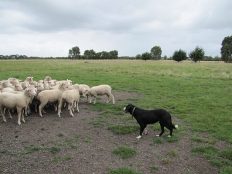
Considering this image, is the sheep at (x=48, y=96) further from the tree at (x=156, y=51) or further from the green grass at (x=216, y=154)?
the tree at (x=156, y=51)

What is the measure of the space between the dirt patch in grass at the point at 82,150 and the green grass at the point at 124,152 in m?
0.14

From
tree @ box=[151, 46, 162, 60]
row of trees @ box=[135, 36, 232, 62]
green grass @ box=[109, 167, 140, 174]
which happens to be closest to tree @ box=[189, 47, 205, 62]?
row of trees @ box=[135, 36, 232, 62]

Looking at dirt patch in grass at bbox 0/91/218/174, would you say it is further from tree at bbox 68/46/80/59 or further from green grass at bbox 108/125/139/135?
tree at bbox 68/46/80/59

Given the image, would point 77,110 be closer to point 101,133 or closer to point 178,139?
point 101,133

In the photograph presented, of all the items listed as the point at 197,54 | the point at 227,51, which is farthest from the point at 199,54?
the point at 227,51

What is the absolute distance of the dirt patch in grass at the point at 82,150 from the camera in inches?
346

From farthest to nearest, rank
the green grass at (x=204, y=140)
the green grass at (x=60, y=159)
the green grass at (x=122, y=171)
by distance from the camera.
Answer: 1. the green grass at (x=204, y=140)
2. the green grass at (x=60, y=159)
3. the green grass at (x=122, y=171)

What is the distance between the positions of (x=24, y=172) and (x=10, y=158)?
1.18 metres

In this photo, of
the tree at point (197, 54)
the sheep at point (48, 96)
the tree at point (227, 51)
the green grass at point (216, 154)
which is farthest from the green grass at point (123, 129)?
the tree at point (227, 51)

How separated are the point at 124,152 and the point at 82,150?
140 centimetres

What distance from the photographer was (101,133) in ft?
39.3

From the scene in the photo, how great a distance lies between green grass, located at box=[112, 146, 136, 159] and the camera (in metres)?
9.63

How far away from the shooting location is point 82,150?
33.0 ft

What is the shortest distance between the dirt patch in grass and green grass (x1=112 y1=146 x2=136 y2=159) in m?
0.14
